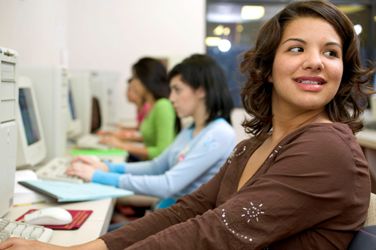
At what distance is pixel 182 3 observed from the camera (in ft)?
15.9

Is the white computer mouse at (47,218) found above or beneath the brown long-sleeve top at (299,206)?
beneath

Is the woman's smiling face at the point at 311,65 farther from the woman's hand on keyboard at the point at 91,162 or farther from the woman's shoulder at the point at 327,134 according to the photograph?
the woman's hand on keyboard at the point at 91,162

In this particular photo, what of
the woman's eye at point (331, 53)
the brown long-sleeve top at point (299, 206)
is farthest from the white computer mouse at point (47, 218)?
the woman's eye at point (331, 53)

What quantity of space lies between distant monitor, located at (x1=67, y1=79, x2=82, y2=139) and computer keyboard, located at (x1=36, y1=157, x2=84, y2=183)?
885 mm

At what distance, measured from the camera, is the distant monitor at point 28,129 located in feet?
5.84

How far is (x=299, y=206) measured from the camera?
86cm

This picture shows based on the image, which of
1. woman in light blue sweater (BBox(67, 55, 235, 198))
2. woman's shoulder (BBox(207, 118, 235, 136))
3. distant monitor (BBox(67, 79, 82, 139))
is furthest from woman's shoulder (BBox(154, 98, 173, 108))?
woman's shoulder (BBox(207, 118, 235, 136))

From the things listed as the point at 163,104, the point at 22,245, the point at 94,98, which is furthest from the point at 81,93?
the point at 22,245

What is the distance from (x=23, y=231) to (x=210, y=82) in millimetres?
1173

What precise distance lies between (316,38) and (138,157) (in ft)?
7.13

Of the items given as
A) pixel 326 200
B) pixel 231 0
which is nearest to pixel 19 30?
pixel 326 200

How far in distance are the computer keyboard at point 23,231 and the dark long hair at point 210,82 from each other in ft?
3.45

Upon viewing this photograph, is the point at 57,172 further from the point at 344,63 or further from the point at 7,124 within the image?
the point at 344,63

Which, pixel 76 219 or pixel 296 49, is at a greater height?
pixel 296 49
